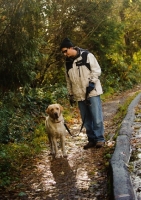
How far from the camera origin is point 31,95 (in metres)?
9.87

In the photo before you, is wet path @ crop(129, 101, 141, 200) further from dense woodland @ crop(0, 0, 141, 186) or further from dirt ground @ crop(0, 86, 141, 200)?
dense woodland @ crop(0, 0, 141, 186)

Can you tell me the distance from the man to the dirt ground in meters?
0.47

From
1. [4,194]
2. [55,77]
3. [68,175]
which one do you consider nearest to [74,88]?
[68,175]

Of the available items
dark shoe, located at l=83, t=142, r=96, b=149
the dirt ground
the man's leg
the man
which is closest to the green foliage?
the man

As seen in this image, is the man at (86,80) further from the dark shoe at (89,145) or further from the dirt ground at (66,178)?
the dirt ground at (66,178)

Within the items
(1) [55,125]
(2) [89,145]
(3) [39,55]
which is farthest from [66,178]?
(3) [39,55]

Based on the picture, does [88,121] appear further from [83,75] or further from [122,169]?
[122,169]

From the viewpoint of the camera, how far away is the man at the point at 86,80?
5.73 metres

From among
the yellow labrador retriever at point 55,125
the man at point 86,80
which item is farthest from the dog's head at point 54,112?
the man at point 86,80

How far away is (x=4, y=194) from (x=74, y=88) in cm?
268

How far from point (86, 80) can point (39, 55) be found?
2.15 metres

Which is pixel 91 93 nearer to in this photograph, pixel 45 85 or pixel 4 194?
pixel 4 194

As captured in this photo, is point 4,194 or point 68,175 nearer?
point 4,194

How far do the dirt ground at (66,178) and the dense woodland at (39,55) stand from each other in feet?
0.97
